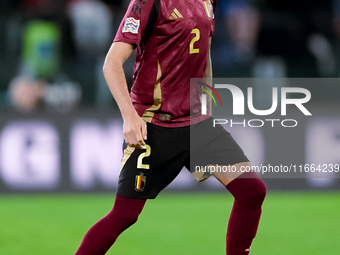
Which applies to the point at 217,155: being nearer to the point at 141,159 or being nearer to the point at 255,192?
the point at 255,192

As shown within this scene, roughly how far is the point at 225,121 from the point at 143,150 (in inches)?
145

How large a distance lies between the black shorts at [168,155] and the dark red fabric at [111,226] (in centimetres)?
5

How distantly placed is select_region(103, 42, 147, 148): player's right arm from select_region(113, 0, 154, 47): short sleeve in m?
0.08

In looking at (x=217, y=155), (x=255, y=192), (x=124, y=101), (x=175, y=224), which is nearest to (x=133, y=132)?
(x=124, y=101)

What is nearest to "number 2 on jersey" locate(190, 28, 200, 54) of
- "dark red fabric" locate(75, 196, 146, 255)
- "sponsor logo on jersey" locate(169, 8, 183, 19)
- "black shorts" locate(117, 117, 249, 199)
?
"sponsor logo on jersey" locate(169, 8, 183, 19)

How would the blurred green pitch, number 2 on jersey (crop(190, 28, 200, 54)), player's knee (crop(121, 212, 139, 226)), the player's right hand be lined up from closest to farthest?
the player's right hand, player's knee (crop(121, 212, 139, 226)), number 2 on jersey (crop(190, 28, 200, 54)), the blurred green pitch

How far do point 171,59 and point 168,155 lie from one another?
524 mm

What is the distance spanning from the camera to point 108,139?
22.4 ft

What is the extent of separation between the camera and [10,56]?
766 centimetres

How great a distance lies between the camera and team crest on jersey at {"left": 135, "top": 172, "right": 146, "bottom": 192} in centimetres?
327

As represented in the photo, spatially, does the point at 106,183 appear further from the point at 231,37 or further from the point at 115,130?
the point at 231,37

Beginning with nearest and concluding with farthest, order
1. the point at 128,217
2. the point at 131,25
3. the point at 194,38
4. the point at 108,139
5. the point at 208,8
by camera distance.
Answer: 1. the point at 131,25
2. the point at 128,217
3. the point at 194,38
4. the point at 208,8
5. the point at 108,139

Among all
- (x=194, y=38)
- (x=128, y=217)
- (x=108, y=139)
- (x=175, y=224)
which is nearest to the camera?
(x=128, y=217)

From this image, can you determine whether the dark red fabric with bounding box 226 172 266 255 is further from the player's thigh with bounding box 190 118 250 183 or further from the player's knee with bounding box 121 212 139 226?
the player's knee with bounding box 121 212 139 226
